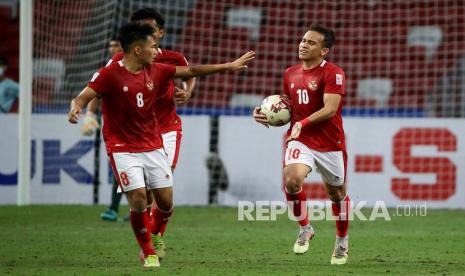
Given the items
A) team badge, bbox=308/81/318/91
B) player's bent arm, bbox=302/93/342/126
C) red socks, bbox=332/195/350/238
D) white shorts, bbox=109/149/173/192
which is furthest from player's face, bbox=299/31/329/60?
white shorts, bbox=109/149/173/192

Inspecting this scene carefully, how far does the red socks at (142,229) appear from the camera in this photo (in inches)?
338

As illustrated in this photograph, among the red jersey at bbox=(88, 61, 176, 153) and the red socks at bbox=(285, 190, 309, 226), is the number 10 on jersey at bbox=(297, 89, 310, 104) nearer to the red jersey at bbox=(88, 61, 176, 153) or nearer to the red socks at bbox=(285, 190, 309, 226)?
the red socks at bbox=(285, 190, 309, 226)

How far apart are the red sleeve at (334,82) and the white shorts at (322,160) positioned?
23.2 inches

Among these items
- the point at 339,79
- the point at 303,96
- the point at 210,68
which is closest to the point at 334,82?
the point at 339,79

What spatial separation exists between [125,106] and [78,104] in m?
0.43

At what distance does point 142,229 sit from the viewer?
8594 mm

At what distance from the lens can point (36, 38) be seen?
17.5m

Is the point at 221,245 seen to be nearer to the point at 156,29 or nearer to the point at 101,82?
the point at 156,29

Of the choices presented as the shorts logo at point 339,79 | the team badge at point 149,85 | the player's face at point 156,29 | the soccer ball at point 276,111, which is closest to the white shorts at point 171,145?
the player's face at point 156,29

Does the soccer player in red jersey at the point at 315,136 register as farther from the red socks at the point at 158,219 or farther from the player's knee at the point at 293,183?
the red socks at the point at 158,219

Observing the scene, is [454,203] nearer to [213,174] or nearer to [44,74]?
[213,174]

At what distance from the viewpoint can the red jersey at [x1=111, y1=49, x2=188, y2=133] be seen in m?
9.78

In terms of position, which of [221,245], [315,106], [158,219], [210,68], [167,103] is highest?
[210,68]

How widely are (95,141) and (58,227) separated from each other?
10.8ft
